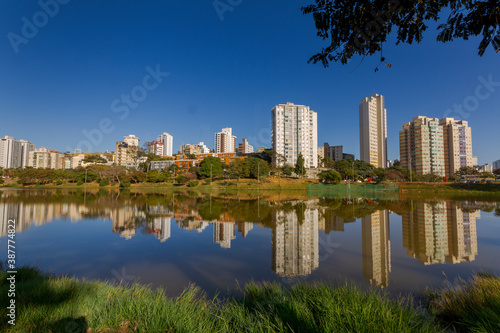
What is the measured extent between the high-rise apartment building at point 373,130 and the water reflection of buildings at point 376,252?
333ft

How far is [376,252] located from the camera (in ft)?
22.7

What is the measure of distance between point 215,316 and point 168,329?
1.98 feet

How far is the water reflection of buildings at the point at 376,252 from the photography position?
499 centimetres

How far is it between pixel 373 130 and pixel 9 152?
506 ft

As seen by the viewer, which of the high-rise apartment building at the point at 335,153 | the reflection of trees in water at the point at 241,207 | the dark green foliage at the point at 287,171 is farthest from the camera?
the high-rise apartment building at the point at 335,153

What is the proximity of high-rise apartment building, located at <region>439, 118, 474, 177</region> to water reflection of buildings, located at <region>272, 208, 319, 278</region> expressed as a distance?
98145 millimetres

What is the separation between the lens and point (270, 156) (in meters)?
72.1

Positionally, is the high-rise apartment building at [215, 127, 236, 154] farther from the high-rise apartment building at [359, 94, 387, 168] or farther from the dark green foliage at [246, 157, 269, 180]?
the dark green foliage at [246, 157, 269, 180]

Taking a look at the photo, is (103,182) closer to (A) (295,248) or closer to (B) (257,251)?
(B) (257,251)

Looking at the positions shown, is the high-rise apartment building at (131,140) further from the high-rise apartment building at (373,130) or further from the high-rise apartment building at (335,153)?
the high-rise apartment building at (373,130)

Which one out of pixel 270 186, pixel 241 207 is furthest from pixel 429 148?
pixel 241 207

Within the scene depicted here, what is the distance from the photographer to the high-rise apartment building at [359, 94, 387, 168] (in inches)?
4035

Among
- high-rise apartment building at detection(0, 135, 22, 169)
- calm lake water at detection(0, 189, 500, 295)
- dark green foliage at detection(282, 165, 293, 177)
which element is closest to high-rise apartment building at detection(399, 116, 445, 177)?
Answer: dark green foliage at detection(282, 165, 293, 177)

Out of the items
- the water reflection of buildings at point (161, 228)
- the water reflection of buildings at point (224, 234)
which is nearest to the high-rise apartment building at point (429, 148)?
the water reflection of buildings at point (224, 234)
